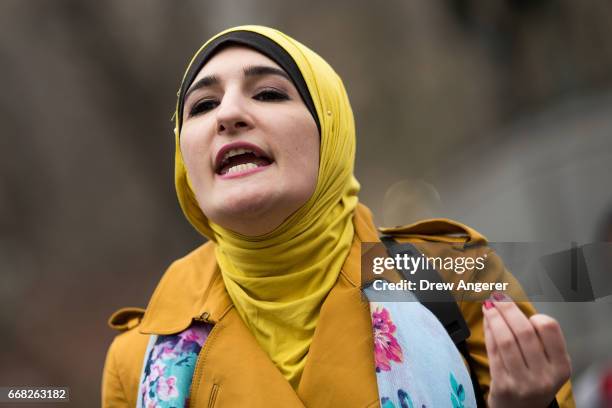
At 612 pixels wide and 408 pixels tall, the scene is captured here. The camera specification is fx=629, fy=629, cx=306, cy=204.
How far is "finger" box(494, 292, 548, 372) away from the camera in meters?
1.23

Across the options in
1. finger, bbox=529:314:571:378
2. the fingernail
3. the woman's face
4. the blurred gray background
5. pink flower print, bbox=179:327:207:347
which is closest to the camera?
finger, bbox=529:314:571:378

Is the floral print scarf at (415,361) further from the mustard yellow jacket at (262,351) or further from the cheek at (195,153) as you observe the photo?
the cheek at (195,153)

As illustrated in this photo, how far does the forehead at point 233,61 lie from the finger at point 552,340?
0.88 metres

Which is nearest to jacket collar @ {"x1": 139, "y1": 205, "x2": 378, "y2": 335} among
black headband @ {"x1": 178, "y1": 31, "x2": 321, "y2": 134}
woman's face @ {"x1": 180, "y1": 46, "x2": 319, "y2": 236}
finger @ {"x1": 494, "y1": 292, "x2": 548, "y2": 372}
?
woman's face @ {"x1": 180, "y1": 46, "x2": 319, "y2": 236}

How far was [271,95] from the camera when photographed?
1.61 m

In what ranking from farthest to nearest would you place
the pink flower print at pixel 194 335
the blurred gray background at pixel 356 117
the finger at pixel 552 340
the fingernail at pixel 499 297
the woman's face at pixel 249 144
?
the blurred gray background at pixel 356 117 < the pink flower print at pixel 194 335 < the woman's face at pixel 249 144 < the fingernail at pixel 499 297 < the finger at pixel 552 340

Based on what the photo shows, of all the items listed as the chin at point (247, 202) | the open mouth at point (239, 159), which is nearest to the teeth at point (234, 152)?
the open mouth at point (239, 159)

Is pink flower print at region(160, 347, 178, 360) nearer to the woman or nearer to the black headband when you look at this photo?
the woman

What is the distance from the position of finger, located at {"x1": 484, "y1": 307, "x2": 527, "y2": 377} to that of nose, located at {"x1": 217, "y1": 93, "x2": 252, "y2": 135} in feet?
2.37

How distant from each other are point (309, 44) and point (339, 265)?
10.6ft

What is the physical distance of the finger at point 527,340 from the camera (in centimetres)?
123

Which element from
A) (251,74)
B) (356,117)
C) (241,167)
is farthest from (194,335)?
(356,117)

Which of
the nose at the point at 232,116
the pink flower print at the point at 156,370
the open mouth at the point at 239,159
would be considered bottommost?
the pink flower print at the point at 156,370

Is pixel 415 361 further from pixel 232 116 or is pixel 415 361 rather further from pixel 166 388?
pixel 232 116
